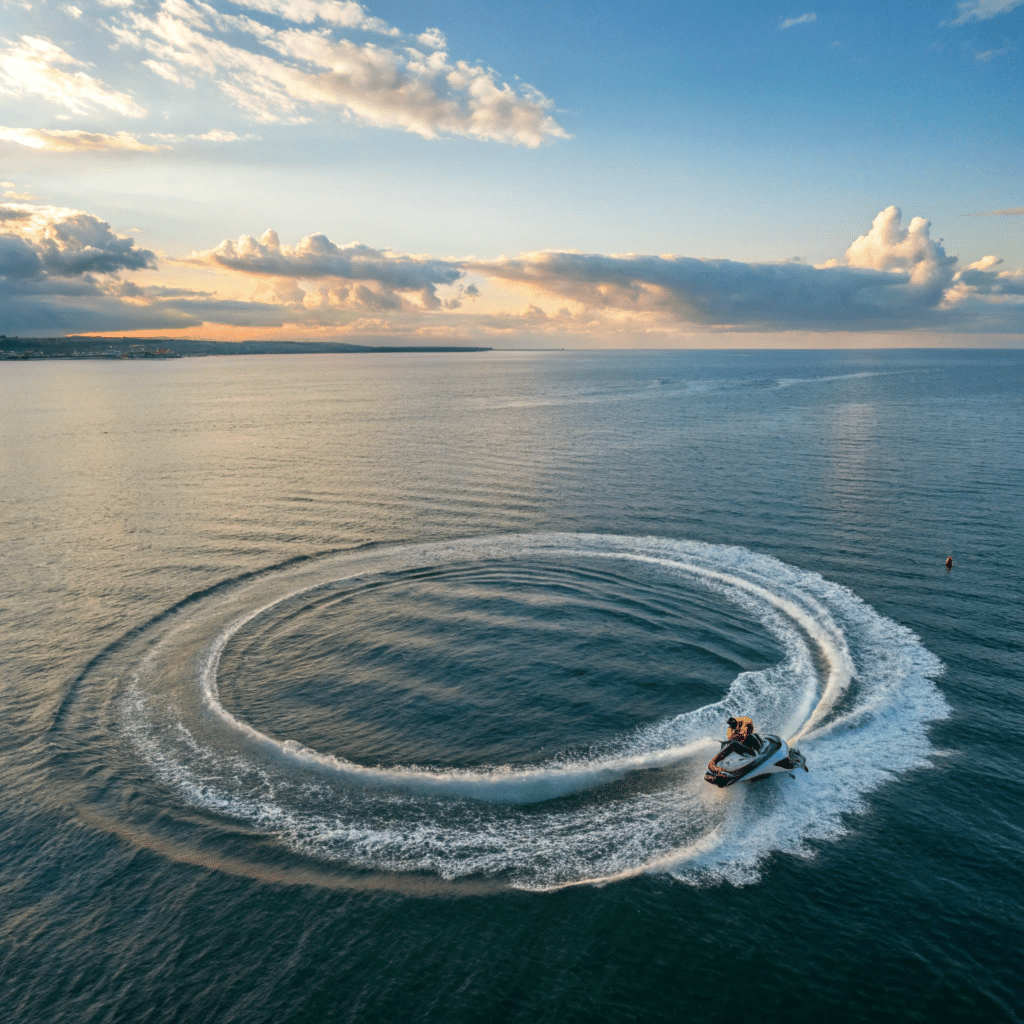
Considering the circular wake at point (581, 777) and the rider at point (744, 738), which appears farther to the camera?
the rider at point (744, 738)

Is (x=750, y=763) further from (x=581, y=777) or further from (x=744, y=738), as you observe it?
(x=581, y=777)

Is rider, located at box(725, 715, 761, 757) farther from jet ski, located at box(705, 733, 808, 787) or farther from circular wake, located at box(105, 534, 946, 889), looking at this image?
circular wake, located at box(105, 534, 946, 889)

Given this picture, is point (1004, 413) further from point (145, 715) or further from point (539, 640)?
point (145, 715)

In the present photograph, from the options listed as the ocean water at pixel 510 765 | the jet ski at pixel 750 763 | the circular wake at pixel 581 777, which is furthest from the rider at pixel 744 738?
the ocean water at pixel 510 765

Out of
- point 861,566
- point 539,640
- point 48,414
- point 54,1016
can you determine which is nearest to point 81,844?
point 54,1016

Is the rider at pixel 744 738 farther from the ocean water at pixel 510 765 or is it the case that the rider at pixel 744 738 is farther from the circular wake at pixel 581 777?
the ocean water at pixel 510 765

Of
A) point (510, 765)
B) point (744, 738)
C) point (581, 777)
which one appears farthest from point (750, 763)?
point (510, 765)
